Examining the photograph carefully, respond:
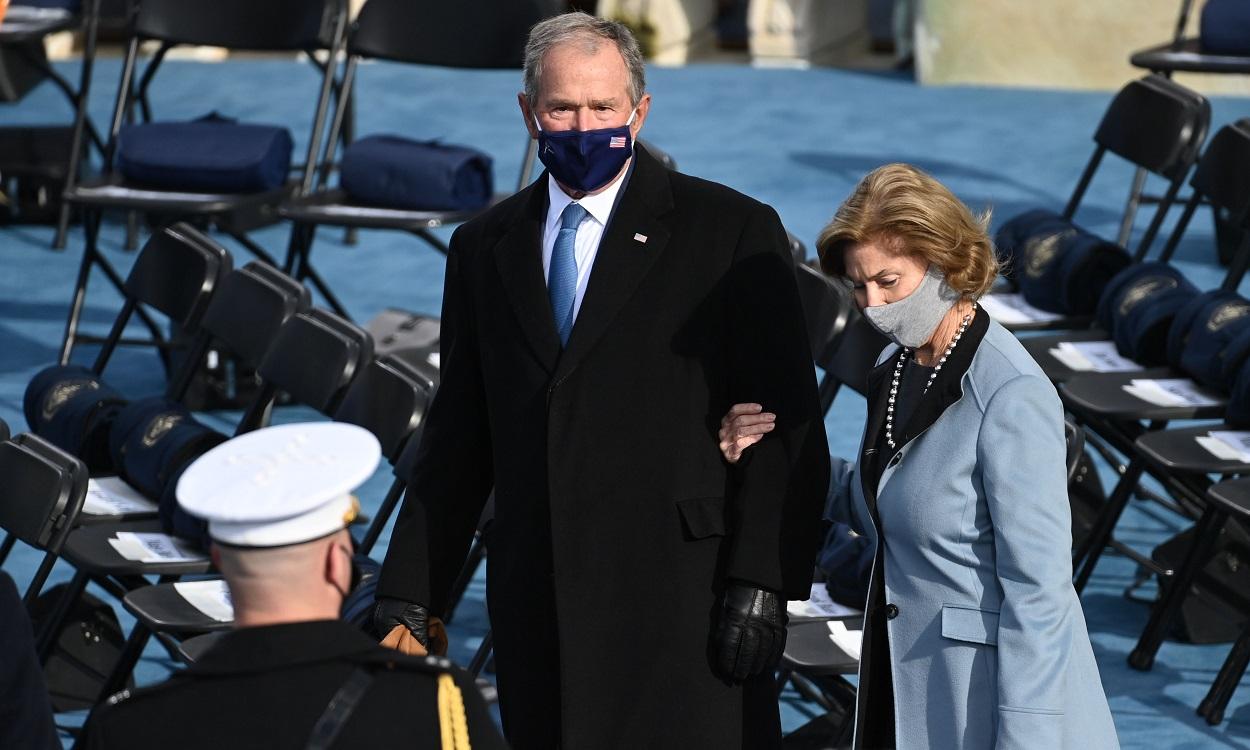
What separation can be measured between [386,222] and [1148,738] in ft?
10.5

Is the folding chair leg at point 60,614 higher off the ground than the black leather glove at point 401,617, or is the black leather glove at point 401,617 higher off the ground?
the black leather glove at point 401,617

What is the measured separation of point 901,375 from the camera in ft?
10.4

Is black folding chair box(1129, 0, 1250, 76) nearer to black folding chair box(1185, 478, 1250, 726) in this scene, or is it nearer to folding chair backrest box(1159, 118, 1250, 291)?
folding chair backrest box(1159, 118, 1250, 291)

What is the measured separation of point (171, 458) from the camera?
5.12 metres

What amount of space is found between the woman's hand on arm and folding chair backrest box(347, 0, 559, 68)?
3823 millimetres

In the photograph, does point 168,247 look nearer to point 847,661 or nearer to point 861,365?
point 861,365

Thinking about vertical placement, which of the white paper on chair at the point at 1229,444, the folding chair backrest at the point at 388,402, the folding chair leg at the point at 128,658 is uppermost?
the folding chair backrest at the point at 388,402

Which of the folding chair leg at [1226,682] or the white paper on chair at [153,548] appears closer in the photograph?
the white paper on chair at [153,548]

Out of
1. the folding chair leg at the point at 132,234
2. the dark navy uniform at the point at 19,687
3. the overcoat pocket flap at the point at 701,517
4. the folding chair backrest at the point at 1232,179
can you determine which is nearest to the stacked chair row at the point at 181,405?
the overcoat pocket flap at the point at 701,517

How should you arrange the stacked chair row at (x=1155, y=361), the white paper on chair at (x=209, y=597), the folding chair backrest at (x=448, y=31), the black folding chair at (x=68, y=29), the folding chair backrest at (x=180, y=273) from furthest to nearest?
the black folding chair at (x=68, y=29)
the folding chair backrest at (x=448, y=31)
the folding chair backrest at (x=180, y=273)
the stacked chair row at (x=1155, y=361)
the white paper on chair at (x=209, y=597)

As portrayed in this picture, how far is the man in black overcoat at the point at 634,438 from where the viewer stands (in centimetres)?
305

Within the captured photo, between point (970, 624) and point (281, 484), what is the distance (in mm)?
1297

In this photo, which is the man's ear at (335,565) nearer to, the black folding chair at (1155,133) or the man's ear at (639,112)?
the man's ear at (639,112)

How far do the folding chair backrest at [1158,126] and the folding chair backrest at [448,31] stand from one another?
209 centimetres
